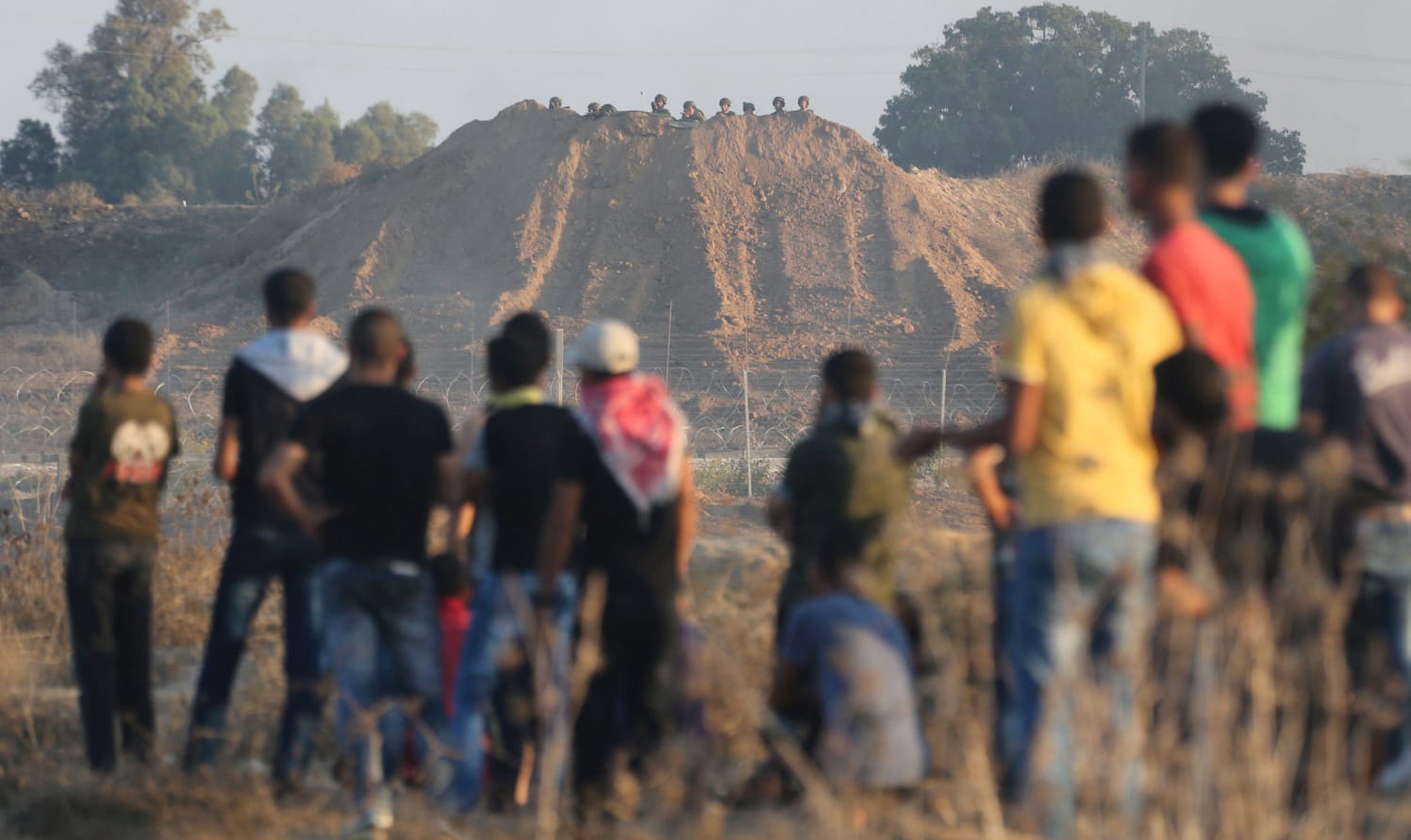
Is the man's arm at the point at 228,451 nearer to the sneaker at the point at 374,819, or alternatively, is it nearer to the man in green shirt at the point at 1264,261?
the sneaker at the point at 374,819

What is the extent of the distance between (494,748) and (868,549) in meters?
1.40

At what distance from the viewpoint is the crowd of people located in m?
3.80

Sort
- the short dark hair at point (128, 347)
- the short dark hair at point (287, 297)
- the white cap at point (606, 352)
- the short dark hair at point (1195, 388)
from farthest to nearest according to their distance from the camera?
1. the short dark hair at point (128, 347)
2. the short dark hair at point (287, 297)
3. the white cap at point (606, 352)
4. the short dark hair at point (1195, 388)

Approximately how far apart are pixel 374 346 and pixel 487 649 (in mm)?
988

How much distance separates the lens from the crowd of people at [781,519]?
150 inches

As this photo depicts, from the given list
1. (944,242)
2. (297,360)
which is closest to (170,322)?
(944,242)

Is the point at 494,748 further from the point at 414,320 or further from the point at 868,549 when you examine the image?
the point at 414,320

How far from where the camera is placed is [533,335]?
5129 millimetres

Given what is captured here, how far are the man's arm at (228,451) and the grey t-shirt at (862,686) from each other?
201 cm

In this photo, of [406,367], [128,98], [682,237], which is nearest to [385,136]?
[128,98]

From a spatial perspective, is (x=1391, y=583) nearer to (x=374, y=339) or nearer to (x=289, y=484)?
(x=374, y=339)

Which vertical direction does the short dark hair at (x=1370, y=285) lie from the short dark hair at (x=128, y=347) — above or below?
above

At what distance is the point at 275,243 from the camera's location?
39156 mm

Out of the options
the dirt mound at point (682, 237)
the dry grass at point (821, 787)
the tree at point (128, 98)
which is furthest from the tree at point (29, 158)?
the dry grass at point (821, 787)
